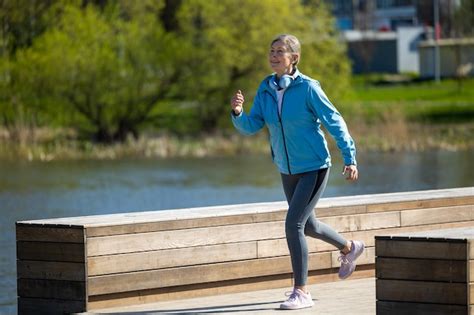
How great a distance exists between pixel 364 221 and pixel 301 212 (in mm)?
1822

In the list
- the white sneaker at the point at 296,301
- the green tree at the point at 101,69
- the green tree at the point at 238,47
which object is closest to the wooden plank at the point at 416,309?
the white sneaker at the point at 296,301

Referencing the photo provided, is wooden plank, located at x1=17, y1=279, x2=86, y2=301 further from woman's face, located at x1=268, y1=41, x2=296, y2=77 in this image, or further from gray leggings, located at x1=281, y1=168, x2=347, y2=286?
woman's face, located at x1=268, y1=41, x2=296, y2=77

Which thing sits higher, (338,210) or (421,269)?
(338,210)

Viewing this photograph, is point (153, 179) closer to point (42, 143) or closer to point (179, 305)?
point (42, 143)

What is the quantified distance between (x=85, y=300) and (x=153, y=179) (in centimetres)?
2220

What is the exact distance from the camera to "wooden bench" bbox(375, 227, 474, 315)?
836 cm

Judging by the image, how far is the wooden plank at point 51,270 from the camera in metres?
9.48

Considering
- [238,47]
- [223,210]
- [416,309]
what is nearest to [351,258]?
[223,210]

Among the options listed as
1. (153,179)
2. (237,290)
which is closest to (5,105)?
(153,179)

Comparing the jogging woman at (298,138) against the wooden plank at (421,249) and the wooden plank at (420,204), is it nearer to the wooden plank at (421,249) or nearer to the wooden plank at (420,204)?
the wooden plank at (421,249)

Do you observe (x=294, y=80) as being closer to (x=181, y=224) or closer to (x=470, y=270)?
(x=181, y=224)

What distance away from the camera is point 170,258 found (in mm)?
9992

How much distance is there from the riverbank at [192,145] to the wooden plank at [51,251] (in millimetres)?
27031

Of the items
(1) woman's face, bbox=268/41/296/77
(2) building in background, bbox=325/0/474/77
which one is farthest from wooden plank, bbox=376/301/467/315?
(2) building in background, bbox=325/0/474/77
